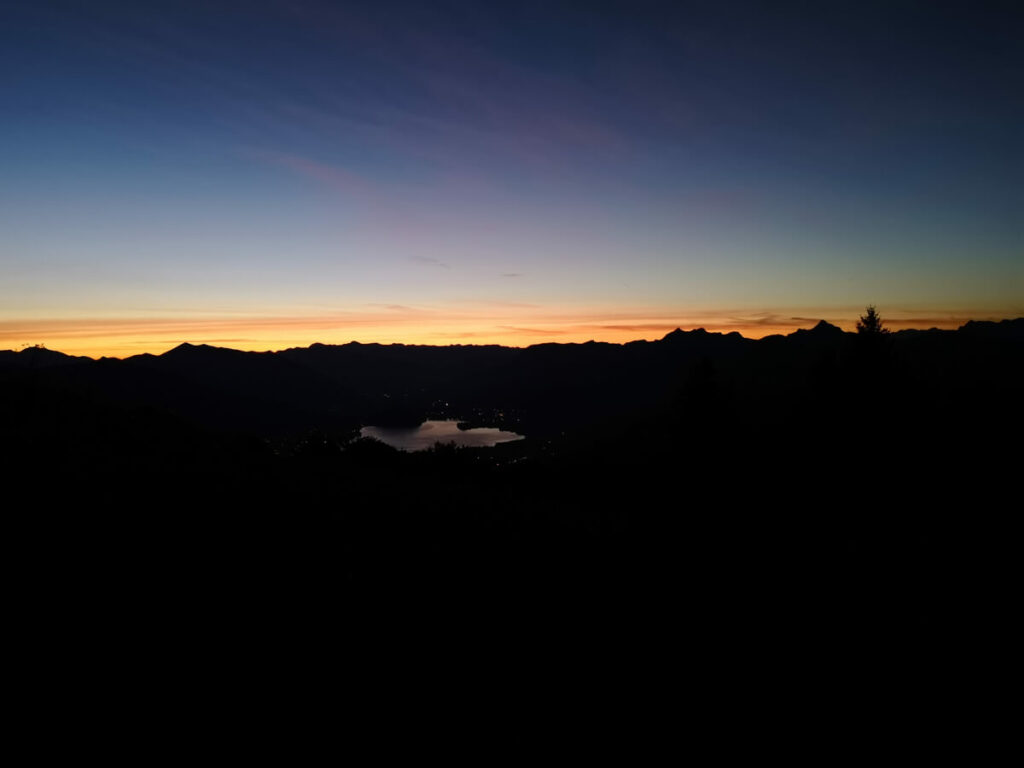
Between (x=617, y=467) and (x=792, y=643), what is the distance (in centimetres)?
3889

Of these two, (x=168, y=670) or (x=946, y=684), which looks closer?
(x=168, y=670)

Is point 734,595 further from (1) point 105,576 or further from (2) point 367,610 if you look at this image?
(1) point 105,576

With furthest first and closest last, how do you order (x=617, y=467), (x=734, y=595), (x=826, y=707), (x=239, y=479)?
(x=617, y=467) → (x=239, y=479) → (x=734, y=595) → (x=826, y=707)

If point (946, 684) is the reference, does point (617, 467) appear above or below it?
below

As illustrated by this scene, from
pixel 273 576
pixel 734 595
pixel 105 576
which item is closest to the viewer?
pixel 105 576

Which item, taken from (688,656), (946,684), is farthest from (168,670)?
(946,684)

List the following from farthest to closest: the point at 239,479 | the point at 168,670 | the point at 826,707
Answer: the point at 239,479 < the point at 826,707 < the point at 168,670

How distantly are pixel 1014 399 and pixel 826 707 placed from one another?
205ft

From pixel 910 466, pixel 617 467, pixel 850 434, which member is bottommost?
pixel 617 467

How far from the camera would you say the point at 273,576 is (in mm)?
9234

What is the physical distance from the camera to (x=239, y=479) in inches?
623

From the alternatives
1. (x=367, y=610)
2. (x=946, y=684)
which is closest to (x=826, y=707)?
(x=946, y=684)

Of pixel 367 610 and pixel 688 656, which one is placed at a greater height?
pixel 367 610

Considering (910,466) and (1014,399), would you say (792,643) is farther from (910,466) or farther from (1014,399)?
(1014,399)
